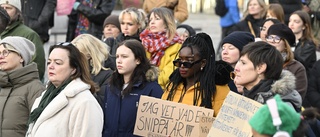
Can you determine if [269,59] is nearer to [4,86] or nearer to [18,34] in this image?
[4,86]

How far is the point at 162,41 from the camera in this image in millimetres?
10008

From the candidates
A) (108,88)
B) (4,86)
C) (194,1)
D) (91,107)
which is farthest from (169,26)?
(194,1)

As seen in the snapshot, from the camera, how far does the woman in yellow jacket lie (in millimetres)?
9906

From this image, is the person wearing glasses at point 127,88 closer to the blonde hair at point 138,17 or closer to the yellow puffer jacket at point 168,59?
the yellow puffer jacket at point 168,59

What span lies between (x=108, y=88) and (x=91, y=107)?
148 cm

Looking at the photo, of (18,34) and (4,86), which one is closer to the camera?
(4,86)

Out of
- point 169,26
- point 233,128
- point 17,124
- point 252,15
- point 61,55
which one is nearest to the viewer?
point 233,128

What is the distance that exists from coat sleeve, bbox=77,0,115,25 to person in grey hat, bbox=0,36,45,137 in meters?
4.39

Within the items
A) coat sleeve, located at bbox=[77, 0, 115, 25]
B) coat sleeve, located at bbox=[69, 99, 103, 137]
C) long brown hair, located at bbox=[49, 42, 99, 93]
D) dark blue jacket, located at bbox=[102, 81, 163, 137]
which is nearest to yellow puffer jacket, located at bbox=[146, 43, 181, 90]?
dark blue jacket, located at bbox=[102, 81, 163, 137]

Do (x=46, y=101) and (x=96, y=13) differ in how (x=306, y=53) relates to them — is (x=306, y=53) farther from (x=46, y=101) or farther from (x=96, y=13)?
(x=46, y=101)

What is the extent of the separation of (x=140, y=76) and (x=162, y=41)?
1515 mm

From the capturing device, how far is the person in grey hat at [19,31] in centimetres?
1055

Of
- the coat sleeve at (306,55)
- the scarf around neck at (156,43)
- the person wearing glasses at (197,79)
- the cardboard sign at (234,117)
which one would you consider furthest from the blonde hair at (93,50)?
the coat sleeve at (306,55)

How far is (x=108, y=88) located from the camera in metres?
8.66
